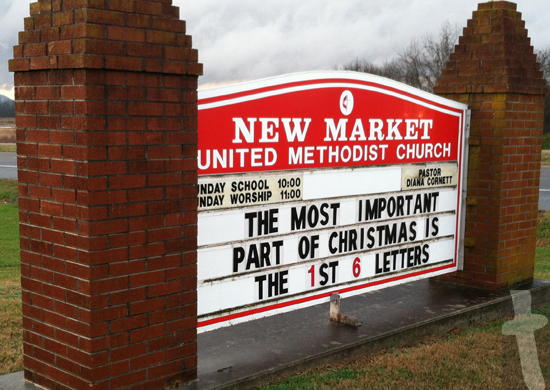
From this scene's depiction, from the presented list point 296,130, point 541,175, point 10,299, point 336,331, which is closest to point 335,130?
point 296,130

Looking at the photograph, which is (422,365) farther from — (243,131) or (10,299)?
(10,299)

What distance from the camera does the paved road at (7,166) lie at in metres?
23.6

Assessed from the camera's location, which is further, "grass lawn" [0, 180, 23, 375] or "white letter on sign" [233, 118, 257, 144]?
"grass lawn" [0, 180, 23, 375]

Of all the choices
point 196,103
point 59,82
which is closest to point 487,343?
point 196,103

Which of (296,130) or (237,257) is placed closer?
(237,257)

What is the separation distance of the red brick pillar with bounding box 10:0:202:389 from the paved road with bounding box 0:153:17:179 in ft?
67.2

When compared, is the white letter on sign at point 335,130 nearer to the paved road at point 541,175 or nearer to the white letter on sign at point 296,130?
the white letter on sign at point 296,130

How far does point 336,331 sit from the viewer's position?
5574 mm

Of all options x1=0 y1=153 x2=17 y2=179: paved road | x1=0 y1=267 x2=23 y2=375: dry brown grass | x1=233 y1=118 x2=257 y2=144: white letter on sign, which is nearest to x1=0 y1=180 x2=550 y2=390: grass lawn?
x1=0 y1=267 x2=23 y2=375: dry brown grass

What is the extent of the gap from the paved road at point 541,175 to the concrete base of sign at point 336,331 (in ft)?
31.5

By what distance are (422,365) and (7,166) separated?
25.6m

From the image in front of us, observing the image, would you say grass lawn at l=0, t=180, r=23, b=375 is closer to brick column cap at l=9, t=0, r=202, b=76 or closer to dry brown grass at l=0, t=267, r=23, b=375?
dry brown grass at l=0, t=267, r=23, b=375

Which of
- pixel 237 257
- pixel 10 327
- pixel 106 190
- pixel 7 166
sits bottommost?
pixel 10 327

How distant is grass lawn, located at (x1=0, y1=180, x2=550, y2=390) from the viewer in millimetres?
4664
